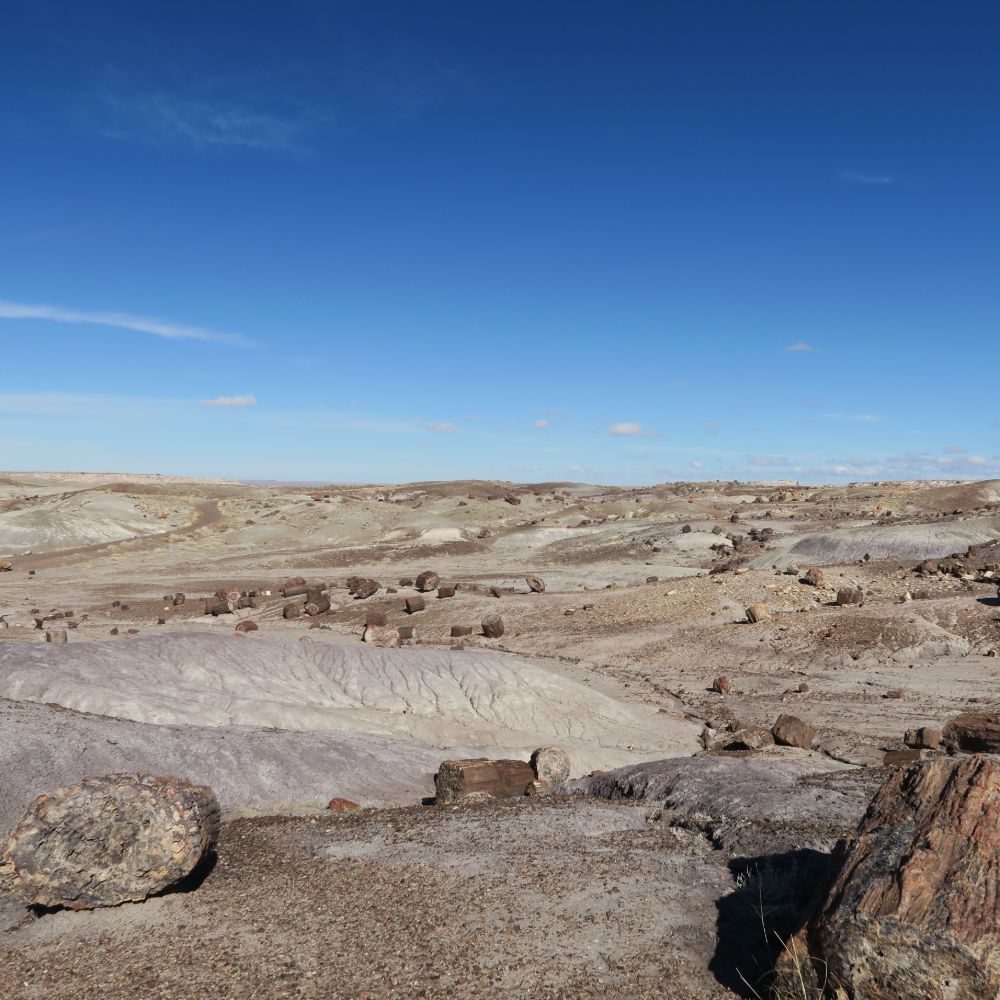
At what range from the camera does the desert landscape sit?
275 inches

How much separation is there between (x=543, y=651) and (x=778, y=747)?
1223cm

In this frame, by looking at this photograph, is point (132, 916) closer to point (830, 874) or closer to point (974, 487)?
point (830, 874)

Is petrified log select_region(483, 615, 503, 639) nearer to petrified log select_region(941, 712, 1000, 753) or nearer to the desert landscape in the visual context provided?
the desert landscape

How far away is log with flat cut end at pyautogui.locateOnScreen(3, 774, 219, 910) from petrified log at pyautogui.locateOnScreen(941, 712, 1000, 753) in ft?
40.4

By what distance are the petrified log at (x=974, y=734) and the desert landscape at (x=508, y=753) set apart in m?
0.05

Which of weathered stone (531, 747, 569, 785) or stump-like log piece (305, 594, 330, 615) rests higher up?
weathered stone (531, 747, 569, 785)

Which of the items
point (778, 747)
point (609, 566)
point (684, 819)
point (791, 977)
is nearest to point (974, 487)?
point (609, 566)

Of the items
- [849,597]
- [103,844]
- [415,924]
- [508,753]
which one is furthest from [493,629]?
[415,924]

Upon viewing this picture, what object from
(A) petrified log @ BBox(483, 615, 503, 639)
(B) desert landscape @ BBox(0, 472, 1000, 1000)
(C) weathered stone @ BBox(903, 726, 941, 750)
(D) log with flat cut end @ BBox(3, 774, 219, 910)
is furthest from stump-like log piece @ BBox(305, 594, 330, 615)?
(D) log with flat cut end @ BBox(3, 774, 219, 910)

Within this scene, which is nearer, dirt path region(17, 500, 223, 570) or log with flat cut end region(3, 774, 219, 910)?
log with flat cut end region(3, 774, 219, 910)

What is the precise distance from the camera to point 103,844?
8195 millimetres

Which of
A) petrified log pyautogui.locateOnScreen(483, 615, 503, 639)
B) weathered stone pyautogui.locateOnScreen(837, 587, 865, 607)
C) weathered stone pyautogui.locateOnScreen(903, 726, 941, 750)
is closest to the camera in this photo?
weathered stone pyautogui.locateOnScreen(903, 726, 941, 750)

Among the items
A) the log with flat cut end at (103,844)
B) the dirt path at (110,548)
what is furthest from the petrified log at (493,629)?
the dirt path at (110,548)

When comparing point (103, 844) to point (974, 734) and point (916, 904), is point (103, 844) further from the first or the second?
point (974, 734)
